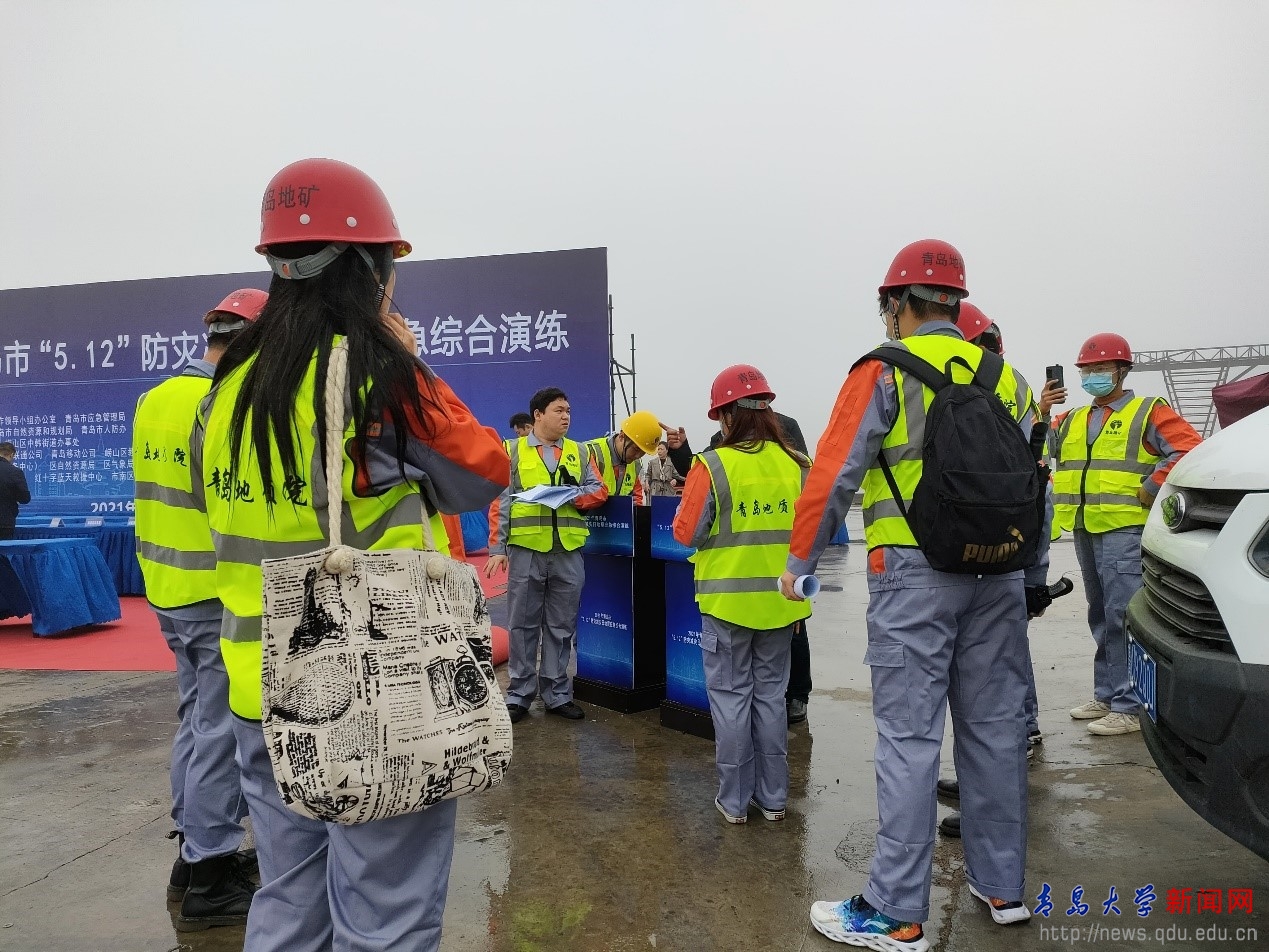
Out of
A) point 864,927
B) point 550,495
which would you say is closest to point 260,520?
point 864,927

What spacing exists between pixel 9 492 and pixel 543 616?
7.48 meters

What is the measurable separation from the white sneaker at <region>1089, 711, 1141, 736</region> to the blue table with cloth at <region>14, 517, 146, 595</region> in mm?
10101

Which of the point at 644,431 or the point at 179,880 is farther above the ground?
the point at 644,431

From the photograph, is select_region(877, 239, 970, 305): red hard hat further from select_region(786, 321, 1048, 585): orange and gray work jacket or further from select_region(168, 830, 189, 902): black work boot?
select_region(168, 830, 189, 902): black work boot

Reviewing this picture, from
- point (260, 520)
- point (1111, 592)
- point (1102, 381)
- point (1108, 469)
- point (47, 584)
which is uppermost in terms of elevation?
point (1102, 381)

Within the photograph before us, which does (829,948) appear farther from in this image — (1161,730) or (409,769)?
(409,769)

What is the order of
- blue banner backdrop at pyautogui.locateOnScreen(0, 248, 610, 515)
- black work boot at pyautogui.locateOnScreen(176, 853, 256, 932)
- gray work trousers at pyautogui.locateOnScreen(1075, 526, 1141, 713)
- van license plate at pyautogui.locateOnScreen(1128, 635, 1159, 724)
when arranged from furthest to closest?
blue banner backdrop at pyautogui.locateOnScreen(0, 248, 610, 515) < gray work trousers at pyautogui.locateOnScreen(1075, 526, 1141, 713) < black work boot at pyautogui.locateOnScreen(176, 853, 256, 932) < van license plate at pyautogui.locateOnScreen(1128, 635, 1159, 724)

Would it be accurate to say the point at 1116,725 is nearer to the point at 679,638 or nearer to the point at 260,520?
the point at 679,638

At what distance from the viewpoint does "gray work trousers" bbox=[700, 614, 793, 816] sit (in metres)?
3.58

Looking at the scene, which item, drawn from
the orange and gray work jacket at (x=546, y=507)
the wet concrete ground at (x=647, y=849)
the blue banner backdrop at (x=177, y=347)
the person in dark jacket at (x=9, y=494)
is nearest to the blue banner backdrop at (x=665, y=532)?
the orange and gray work jacket at (x=546, y=507)

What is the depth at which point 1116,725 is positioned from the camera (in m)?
4.55

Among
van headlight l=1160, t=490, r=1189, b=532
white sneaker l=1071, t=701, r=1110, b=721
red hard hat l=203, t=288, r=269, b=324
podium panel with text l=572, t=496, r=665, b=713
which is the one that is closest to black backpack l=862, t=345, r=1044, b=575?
van headlight l=1160, t=490, r=1189, b=532

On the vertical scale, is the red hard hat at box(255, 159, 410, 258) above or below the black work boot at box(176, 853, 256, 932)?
above

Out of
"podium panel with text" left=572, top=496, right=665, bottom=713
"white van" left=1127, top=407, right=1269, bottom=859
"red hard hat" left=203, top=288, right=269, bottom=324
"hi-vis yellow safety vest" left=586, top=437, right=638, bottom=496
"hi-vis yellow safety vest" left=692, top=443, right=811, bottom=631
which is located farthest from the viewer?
"hi-vis yellow safety vest" left=586, top=437, right=638, bottom=496
